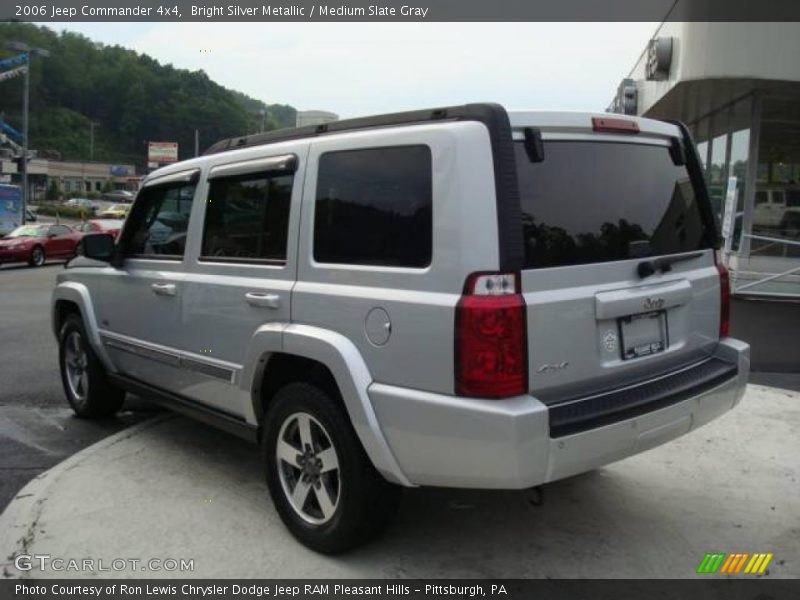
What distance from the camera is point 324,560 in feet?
11.5

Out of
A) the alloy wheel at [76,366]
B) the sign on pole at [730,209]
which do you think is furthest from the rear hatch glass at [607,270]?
the sign on pole at [730,209]

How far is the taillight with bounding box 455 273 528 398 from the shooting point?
113 inches

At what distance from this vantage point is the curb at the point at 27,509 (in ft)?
11.7

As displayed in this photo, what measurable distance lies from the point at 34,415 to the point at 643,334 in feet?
16.3

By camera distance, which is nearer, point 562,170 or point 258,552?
point 562,170

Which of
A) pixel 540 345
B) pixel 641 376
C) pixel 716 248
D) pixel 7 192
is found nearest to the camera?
pixel 540 345

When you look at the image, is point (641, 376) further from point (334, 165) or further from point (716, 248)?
point (334, 165)

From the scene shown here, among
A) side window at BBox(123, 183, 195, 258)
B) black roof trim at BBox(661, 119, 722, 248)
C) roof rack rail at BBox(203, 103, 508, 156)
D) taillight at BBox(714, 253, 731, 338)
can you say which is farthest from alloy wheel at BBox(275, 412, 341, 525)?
black roof trim at BBox(661, 119, 722, 248)

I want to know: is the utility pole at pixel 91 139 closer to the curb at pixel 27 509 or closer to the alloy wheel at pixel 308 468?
the curb at pixel 27 509

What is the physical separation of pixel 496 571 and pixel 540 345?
1.15 m

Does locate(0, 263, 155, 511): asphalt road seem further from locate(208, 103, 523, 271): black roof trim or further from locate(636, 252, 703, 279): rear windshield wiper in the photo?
locate(636, 252, 703, 279): rear windshield wiper

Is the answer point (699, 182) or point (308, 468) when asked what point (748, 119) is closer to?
point (699, 182)

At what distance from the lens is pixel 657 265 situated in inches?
138

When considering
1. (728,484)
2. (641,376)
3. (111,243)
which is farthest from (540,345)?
(111,243)
